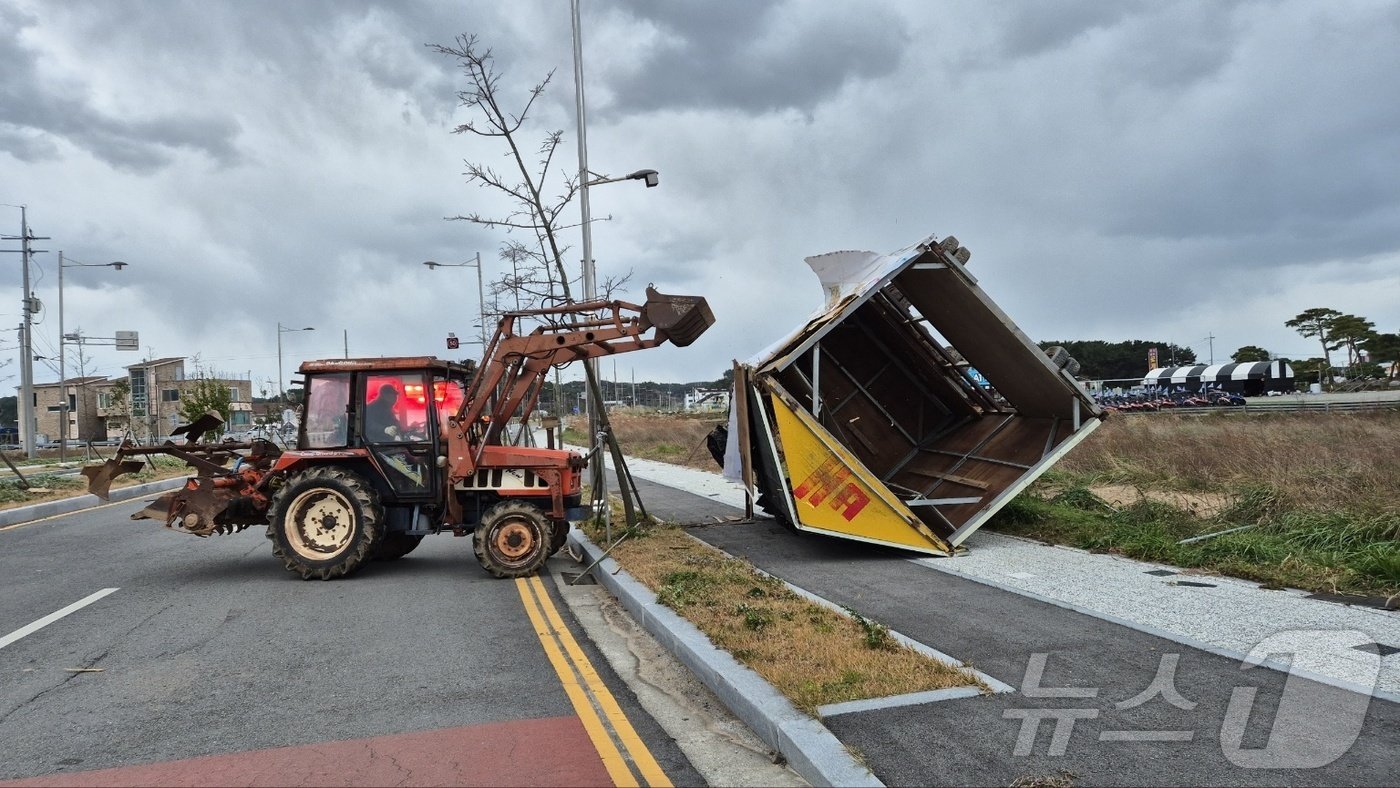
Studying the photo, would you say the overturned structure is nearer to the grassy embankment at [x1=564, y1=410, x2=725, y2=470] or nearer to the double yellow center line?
the double yellow center line

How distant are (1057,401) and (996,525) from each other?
6.47 ft

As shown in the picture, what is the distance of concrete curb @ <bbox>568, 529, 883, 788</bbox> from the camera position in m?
4.06

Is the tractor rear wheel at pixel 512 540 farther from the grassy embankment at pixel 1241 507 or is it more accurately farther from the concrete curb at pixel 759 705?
the grassy embankment at pixel 1241 507

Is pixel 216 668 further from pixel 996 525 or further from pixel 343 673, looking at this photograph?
pixel 996 525

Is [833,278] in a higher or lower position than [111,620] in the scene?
higher

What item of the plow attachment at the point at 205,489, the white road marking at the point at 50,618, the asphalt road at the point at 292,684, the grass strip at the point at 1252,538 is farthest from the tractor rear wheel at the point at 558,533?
the grass strip at the point at 1252,538

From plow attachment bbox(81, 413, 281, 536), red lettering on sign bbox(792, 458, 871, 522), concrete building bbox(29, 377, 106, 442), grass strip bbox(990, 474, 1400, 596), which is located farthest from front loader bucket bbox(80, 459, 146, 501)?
concrete building bbox(29, 377, 106, 442)

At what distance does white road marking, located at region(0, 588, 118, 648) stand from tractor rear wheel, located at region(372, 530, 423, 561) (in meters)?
2.72

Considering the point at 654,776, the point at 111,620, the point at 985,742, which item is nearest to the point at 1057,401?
the point at 985,742

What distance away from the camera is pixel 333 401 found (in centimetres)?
1000

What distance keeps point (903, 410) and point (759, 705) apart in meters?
9.67

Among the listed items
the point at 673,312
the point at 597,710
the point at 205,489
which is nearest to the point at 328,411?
the point at 205,489

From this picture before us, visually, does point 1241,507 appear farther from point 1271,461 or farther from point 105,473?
point 105,473

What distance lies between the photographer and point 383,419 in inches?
393
